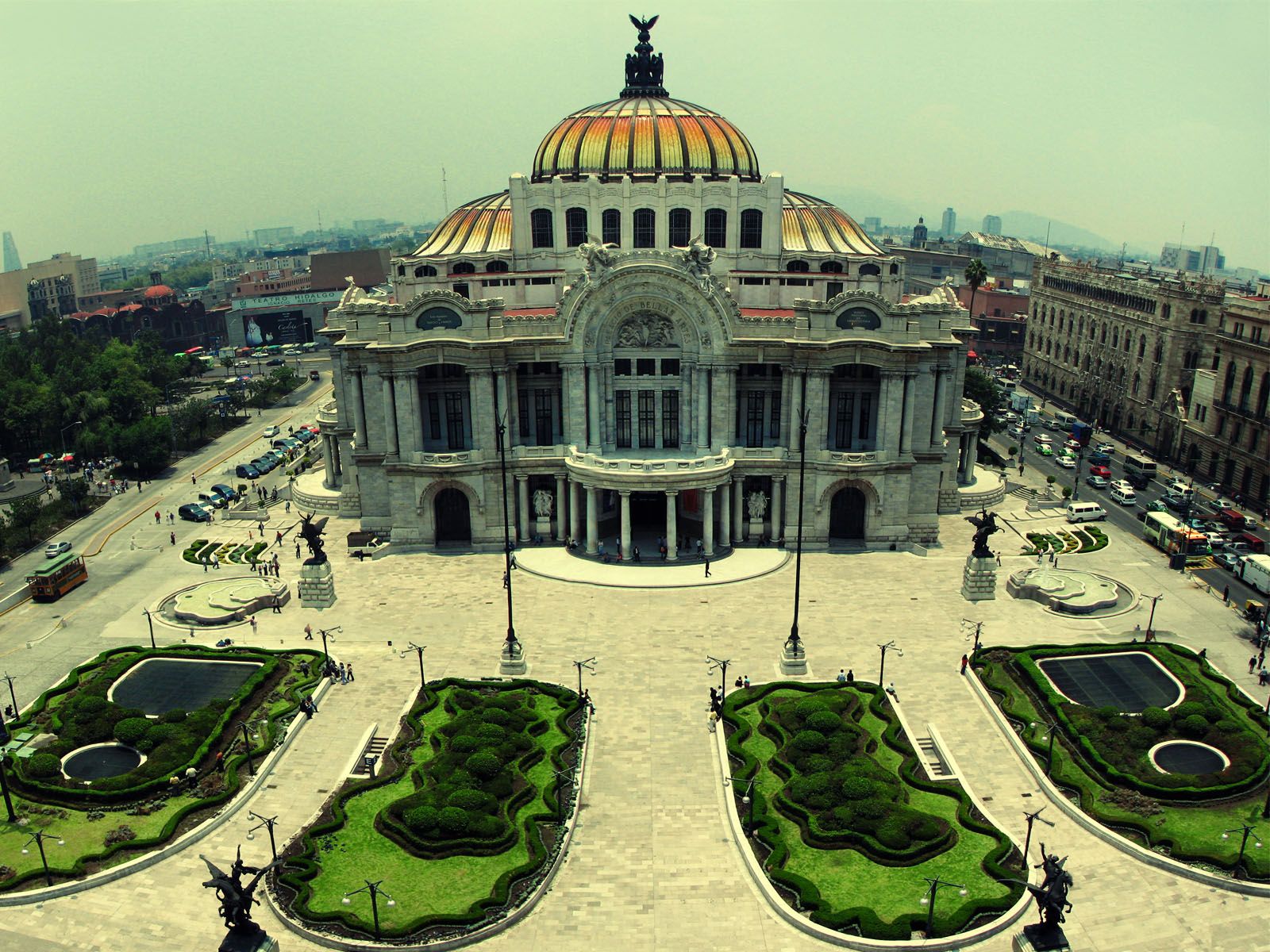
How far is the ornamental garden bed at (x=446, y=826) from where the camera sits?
37.9m

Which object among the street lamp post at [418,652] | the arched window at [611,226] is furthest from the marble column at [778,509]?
the street lamp post at [418,652]

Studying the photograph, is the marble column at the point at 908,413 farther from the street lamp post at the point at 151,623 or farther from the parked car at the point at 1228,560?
the street lamp post at the point at 151,623

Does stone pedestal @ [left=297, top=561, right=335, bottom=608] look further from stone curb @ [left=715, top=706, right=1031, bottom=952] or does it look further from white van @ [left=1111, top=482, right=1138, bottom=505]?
white van @ [left=1111, top=482, right=1138, bottom=505]

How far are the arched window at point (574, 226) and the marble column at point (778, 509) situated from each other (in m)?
28.9

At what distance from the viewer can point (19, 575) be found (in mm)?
78562

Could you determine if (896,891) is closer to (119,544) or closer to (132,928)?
(132,928)

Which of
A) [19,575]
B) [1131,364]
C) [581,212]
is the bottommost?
[19,575]

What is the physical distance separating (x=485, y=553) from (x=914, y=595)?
34038mm

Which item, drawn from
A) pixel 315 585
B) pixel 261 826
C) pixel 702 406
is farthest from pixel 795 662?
pixel 315 585

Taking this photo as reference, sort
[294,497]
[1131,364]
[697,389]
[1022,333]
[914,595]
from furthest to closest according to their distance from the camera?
[1022,333] → [1131,364] → [294,497] → [697,389] → [914,595]

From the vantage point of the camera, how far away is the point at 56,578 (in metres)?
71.9

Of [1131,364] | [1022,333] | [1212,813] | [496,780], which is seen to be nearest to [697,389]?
[496,780]

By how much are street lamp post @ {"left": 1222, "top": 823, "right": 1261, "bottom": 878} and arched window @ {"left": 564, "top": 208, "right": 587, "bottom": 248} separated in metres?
66.4

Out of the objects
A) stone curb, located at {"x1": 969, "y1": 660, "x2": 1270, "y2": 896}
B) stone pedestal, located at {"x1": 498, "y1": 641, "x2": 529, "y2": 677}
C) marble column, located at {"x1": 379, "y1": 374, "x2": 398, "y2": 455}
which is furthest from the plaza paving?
marble column, located at {"x1": 379, "y1": 374, "x2": 398, "y2": 455}
